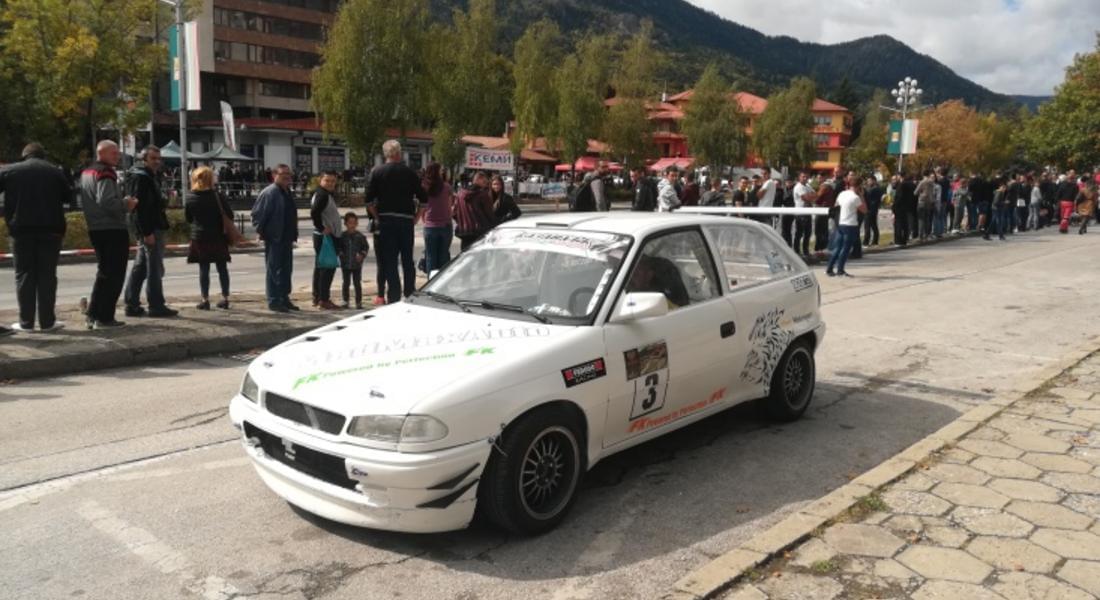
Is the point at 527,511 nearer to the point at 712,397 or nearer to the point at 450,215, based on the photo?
the point at 712,397

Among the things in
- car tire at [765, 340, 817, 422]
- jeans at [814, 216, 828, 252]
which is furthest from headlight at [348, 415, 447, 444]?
jeans at [814, 216, 828, 252]

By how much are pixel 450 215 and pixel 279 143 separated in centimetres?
4873

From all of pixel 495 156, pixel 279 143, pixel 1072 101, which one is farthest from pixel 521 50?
pixel 1072 101

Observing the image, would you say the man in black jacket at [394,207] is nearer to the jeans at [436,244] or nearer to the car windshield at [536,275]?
the jeans at [436,244]

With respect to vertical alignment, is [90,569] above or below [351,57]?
below

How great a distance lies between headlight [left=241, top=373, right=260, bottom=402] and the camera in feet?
13.9

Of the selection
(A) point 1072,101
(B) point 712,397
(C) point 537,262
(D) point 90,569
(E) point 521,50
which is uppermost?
(E) point 521,50

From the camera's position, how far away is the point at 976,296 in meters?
12.8

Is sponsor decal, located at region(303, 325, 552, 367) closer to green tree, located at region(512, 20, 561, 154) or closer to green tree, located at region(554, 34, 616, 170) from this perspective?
green tree, located at region(512, 20, 561, 154)

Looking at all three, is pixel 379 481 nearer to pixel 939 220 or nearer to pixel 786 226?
pixel 786 226

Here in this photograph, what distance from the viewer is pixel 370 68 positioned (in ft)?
136

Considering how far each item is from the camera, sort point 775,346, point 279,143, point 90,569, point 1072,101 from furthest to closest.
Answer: point 279,143 → point 1072,101 → point 775,346 → point 90,569

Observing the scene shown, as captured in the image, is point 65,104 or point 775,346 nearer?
point 775,346

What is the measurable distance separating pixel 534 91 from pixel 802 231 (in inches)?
1583
